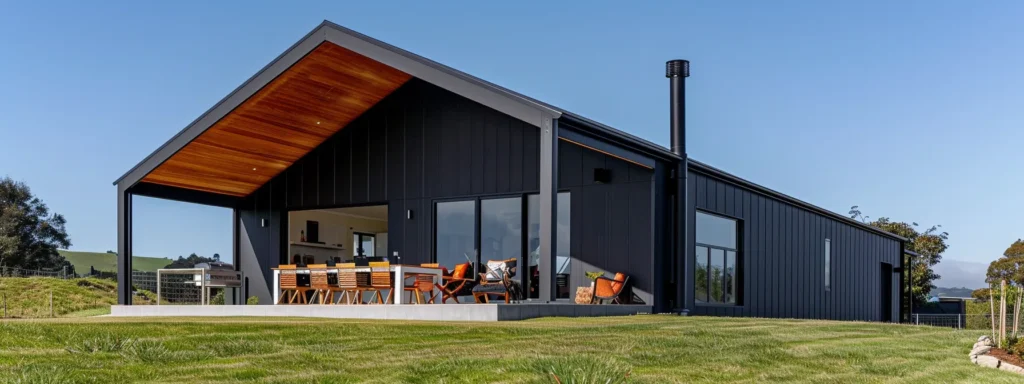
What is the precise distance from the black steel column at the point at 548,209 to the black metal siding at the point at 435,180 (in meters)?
3.07

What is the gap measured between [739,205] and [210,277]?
30.9 ft

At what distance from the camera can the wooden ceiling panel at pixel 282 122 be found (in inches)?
555

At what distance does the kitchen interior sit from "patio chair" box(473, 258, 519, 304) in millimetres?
3715

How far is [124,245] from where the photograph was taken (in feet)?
48.6

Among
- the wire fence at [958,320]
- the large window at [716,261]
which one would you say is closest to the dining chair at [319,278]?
the large window at [716,261]

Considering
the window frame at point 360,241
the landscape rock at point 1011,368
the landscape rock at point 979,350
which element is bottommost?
the landscape rock at point 979,350

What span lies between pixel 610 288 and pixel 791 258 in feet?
21.4

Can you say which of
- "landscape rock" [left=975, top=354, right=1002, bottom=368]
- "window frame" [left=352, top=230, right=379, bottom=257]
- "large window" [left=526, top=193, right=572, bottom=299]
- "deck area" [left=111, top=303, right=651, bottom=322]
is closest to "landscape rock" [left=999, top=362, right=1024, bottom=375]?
"landscape rock" [left=975, top=354, right=1002, bottom=368]

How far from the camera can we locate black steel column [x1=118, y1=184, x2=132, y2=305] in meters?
14.9

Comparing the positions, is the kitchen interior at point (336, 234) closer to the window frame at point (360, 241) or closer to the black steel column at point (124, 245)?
the window frame at point (360, 241)

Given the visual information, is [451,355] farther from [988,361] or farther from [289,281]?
[289,281]

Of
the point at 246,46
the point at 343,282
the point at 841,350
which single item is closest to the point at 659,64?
the point at 343,282

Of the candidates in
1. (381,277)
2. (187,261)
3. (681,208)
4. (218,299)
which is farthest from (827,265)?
(187,261)

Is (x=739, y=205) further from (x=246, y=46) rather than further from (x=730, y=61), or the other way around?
(x=246, y=46)
